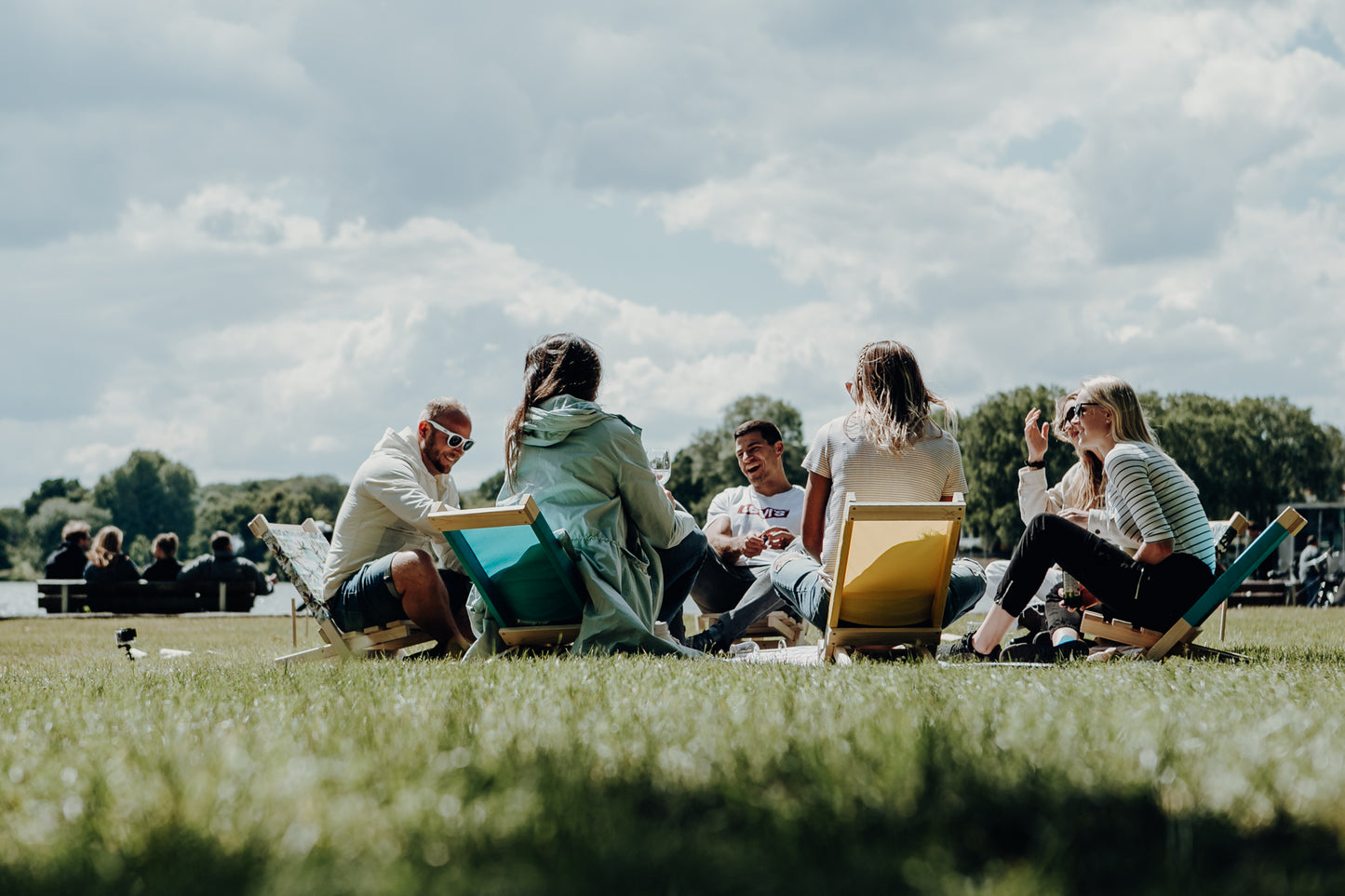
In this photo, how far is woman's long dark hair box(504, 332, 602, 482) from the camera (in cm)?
686

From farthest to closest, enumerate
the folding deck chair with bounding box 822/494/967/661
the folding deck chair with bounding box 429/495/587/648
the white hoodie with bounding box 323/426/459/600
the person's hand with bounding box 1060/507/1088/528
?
the person's hand with bounding box 1060/507/1088/528 → the white hoodie with bounding box 323/426/459/600 → the folding deck chair with bounding box 429/495/587/648 → the folding deck chair with bounding box 822/494/967/661

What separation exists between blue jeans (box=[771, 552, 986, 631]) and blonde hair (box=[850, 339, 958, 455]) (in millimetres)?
834

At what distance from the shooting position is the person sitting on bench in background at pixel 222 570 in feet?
72.3

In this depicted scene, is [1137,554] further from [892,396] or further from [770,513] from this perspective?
[770,513]

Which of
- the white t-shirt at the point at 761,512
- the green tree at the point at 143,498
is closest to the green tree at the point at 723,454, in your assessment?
the white t-shirt at the point at 761,512

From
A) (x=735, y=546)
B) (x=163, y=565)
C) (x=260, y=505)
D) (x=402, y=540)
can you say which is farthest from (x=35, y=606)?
(x=260, y=505)

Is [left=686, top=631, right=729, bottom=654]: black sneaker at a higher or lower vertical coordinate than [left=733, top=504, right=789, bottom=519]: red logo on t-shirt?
lower

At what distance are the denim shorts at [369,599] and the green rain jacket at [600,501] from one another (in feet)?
3.39

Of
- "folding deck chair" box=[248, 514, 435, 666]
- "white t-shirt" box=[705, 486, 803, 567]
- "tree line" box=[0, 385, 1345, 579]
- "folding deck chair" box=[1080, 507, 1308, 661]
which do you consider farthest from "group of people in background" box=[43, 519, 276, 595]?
"tree line" box=[0, 385, 1345, 579]

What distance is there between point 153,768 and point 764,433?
6.70 m

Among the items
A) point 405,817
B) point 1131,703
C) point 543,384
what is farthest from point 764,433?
point 405,817

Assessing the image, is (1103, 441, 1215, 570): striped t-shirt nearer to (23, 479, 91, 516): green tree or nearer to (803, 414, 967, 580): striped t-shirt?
(803, 414, 967, 580): striped t-shirt

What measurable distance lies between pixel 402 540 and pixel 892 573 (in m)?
3.32

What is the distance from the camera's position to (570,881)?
2070mm
